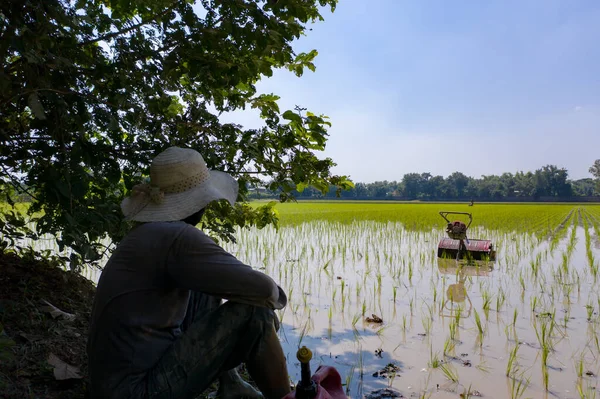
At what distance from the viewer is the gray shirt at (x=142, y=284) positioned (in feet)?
3.90

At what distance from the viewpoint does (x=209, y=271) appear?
1187 mm

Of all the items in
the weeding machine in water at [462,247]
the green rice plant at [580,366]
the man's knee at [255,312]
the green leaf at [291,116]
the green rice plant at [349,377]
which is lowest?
the green rice plant at [349,377]

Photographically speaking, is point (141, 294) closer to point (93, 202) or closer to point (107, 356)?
point (107, 356)

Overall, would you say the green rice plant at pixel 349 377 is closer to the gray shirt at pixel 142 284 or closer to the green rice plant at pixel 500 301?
the gray shirt at pixel 142 284

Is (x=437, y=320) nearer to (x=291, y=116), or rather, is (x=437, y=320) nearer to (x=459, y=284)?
(x=459, y=284)

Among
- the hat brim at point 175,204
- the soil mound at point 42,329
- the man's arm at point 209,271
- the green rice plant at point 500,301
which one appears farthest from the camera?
the green rice plant at point 500,301

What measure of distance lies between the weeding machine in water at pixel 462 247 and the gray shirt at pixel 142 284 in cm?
523

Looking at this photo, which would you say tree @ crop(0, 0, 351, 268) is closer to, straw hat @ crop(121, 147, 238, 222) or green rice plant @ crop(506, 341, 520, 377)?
straw hat @ crop(121, 147, 238, 222)

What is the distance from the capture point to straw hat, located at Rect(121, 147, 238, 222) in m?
1.32

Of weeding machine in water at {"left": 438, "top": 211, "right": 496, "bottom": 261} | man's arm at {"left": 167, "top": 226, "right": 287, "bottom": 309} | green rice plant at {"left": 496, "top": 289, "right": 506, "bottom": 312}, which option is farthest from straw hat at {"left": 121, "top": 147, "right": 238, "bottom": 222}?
weeding machine in water at {"left": 438, "top": 211, "right": 496, "bottom": 261}

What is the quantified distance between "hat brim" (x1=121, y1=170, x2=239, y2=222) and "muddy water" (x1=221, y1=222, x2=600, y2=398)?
4.56 feet

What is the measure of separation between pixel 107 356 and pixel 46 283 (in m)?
1.82

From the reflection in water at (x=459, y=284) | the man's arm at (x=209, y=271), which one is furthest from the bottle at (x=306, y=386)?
the reflection in water at (x=459, y=284)

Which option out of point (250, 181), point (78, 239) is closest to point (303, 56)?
point (250, 181)
